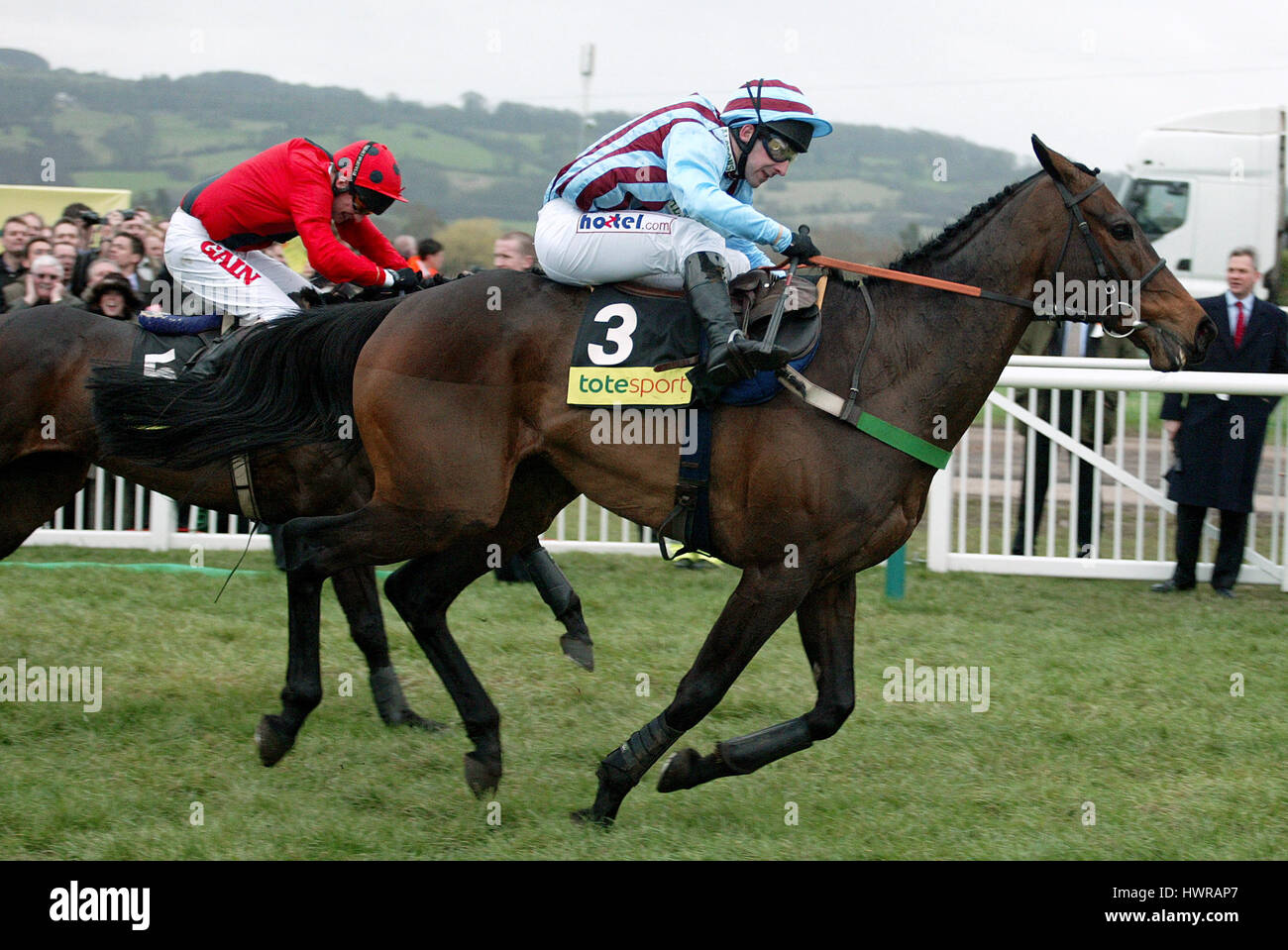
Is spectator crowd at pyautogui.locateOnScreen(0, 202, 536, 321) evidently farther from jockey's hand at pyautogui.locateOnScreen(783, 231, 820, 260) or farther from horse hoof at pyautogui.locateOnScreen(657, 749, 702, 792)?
horse hoof at pyautogui.locateOnScreen(657, 749, 702, 792)

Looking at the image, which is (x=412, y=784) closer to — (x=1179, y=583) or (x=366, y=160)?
(x=366, y=160)

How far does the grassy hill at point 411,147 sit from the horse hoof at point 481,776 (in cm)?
1630

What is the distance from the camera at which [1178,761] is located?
495 centimetres

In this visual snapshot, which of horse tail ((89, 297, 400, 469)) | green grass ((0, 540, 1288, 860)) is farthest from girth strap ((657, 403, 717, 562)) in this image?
horse tail ((89, 297, 400, 469))

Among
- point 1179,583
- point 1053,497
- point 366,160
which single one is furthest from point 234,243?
point 1179,583

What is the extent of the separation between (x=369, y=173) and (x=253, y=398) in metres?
1.03

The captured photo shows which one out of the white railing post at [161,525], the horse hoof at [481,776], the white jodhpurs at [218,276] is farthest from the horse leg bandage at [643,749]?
the white railing post at [161,525]

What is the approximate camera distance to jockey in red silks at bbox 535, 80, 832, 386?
4.12 m

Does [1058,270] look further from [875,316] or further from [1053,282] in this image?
[875,316]

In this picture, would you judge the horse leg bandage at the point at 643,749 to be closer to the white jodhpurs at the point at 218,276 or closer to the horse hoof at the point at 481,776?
the horse hoof at the point at 481,776

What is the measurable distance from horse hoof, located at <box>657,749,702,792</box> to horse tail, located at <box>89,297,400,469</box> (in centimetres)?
162

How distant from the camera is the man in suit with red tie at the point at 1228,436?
7617 millimetres

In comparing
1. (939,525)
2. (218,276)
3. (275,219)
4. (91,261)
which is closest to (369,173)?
(275,219)

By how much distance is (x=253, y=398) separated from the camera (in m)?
4.83
